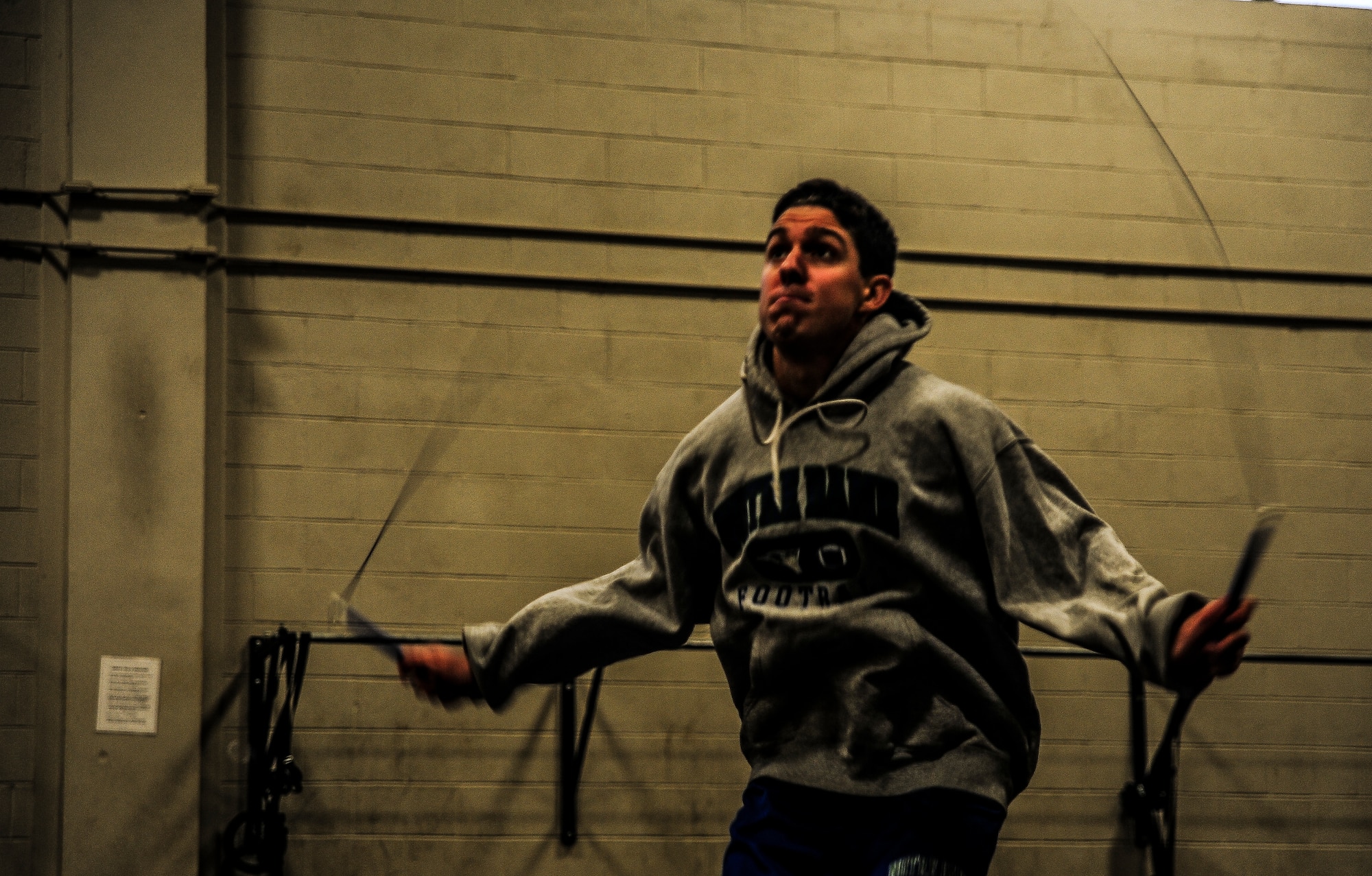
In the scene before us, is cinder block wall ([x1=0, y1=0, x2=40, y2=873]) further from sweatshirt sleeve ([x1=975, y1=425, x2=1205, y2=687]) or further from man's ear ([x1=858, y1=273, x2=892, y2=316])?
sweatshirt sleeve ([x1=975, y1=425, x2=1205, y2=687])

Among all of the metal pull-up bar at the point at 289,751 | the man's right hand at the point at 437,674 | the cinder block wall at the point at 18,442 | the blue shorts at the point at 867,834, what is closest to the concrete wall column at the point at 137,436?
the cinder block wall at the point at 18,442

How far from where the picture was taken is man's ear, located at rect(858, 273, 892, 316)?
1.72 meters

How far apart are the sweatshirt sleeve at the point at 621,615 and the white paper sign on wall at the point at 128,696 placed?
2.24m

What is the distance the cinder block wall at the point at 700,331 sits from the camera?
150 inches

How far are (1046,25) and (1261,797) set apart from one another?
2.69m

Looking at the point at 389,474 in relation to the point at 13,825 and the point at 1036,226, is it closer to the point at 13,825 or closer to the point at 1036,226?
the point at 13,825

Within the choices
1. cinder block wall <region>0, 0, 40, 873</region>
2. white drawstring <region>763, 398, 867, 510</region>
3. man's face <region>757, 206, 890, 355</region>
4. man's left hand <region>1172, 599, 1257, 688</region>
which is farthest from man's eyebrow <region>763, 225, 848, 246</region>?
cinder block wall <region>0, 0, 40, 873</region>

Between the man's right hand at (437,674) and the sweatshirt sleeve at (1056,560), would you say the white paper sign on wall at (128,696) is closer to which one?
the man's right hand at (437,674)

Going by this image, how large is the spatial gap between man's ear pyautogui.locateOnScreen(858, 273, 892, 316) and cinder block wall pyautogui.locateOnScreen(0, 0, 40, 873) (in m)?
2.98

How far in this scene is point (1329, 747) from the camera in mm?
4051

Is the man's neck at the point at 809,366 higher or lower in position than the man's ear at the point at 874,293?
lower

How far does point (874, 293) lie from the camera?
5.69 feet

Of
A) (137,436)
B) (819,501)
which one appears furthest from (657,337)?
(819,501)

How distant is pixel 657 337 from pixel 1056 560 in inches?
102
